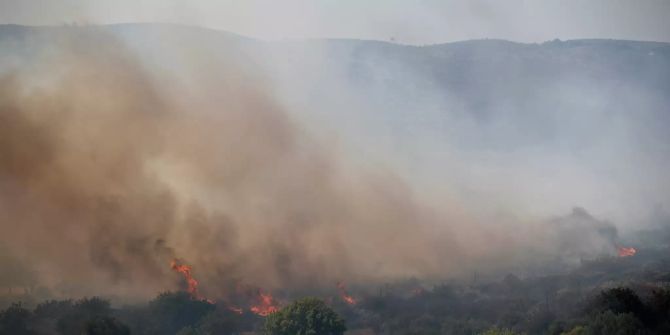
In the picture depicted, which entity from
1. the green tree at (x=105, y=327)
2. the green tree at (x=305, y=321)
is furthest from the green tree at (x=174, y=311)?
the green tree at (x=305, y=321)

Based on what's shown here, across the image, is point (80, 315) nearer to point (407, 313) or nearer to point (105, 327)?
point (105, 327)

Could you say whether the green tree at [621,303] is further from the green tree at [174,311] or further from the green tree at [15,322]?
the green tree at [15,322]

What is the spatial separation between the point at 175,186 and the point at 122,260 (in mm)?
17394

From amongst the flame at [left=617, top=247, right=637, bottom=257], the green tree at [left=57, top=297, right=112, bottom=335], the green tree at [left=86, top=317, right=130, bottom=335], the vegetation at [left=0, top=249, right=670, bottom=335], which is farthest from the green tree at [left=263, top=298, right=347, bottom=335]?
the flame at [left=617, top=247, right=637, bottom=257]

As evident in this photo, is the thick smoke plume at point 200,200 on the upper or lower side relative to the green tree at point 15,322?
upper

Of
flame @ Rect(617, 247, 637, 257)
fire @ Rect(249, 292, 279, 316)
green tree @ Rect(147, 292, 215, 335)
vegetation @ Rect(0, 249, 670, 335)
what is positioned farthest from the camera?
flame @ Rect(617, 247, 637, 257)

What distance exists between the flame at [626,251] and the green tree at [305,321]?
75.7m

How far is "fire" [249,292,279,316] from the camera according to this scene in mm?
78688

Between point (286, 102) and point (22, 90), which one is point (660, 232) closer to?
point (286, 102)

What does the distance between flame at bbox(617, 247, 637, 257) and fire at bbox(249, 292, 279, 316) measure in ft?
231

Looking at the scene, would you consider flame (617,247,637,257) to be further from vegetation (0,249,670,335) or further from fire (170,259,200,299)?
fire (170,259,200,299)

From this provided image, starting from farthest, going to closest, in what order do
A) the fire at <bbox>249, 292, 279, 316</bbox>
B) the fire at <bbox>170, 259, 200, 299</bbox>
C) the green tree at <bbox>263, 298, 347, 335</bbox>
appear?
1. the fire at <bbox>170, 259, 200, 299</bbox>
2. the fire at <bbox>249, 292, 279, 316</bbox>
3. the green tree at <bbox>263, 298, 347, 335</bbox>

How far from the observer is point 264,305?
264 ft

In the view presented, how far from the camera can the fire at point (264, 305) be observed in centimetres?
7869
